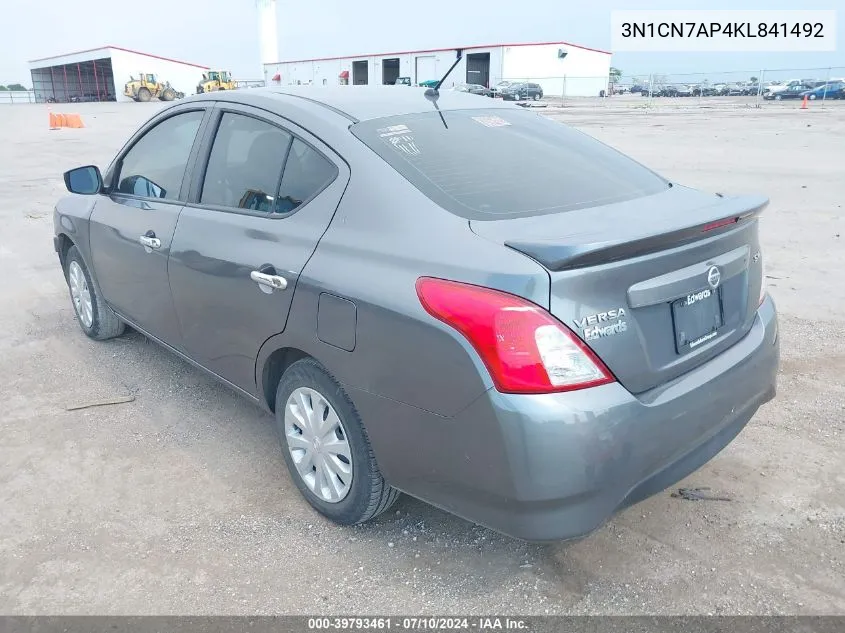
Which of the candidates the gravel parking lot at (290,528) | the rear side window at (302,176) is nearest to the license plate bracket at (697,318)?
the gravel parking lot at (290,528)

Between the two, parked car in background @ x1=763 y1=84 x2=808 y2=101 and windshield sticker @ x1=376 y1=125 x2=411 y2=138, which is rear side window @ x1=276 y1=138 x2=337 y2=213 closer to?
windshield sticker @ x1=376 y1=125 x2=411 y2=138

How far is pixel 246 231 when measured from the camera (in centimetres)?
307

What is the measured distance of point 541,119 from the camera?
3639 mm

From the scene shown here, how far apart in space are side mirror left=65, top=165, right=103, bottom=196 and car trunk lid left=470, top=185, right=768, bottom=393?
292 cm

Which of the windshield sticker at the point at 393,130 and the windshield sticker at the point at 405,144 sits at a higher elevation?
the windshield sticker at the point at 393,130

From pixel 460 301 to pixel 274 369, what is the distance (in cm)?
122

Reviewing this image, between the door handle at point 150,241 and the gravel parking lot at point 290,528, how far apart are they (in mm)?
946

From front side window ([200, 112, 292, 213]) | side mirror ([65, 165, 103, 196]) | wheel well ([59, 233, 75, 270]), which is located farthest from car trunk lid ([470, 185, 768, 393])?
wheel well ([59, 233, 75, 270])

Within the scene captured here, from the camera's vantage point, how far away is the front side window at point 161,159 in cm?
367

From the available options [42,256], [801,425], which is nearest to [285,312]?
[801,425]

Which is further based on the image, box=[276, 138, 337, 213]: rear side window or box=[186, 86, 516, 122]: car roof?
box=[186, 86, 516, 122]: car roof

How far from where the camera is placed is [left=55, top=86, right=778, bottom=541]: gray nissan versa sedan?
7.00 ft

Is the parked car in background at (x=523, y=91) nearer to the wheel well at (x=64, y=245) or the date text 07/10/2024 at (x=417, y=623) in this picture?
the wheel well at (x=64, y=245)

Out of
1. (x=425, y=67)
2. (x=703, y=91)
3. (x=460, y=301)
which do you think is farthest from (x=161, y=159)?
(x=425, y=67)
